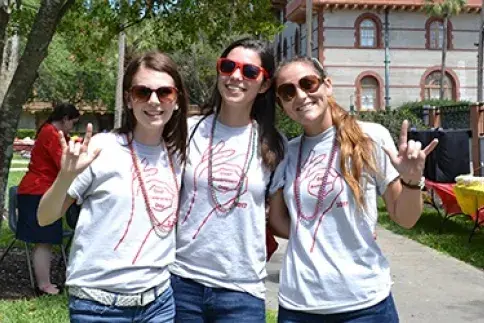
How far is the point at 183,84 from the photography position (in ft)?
9.75

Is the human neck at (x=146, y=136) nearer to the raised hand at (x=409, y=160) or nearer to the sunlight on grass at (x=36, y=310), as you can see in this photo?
the raised hand at (x=409, y=160)

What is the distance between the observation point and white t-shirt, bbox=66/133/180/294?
8.64 ft

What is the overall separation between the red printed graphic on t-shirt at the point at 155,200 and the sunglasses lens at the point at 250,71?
0.58 metres

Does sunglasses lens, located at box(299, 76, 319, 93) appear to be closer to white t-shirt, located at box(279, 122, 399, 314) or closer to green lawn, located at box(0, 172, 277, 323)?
white t-shirt, located at box(279, 122, 399, 314)

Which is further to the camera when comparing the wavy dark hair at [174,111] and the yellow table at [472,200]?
the yellow table at [472,200]

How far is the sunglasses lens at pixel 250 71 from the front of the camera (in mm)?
2951

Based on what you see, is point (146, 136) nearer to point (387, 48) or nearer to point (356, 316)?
point (356, 316)

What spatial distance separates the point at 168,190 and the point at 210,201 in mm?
184

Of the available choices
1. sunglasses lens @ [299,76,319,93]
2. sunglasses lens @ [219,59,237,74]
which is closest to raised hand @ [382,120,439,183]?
sunglasses lens @ [299,76,319,93]

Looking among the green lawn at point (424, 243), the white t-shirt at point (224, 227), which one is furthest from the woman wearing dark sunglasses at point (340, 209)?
the green lawn at point (424, 243)

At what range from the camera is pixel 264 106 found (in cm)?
309

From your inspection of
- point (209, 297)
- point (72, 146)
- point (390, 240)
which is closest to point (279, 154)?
point (209, 297)

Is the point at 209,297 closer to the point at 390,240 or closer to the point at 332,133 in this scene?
the point at 332,133

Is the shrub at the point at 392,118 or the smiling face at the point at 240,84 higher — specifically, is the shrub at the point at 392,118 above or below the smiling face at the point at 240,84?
below
